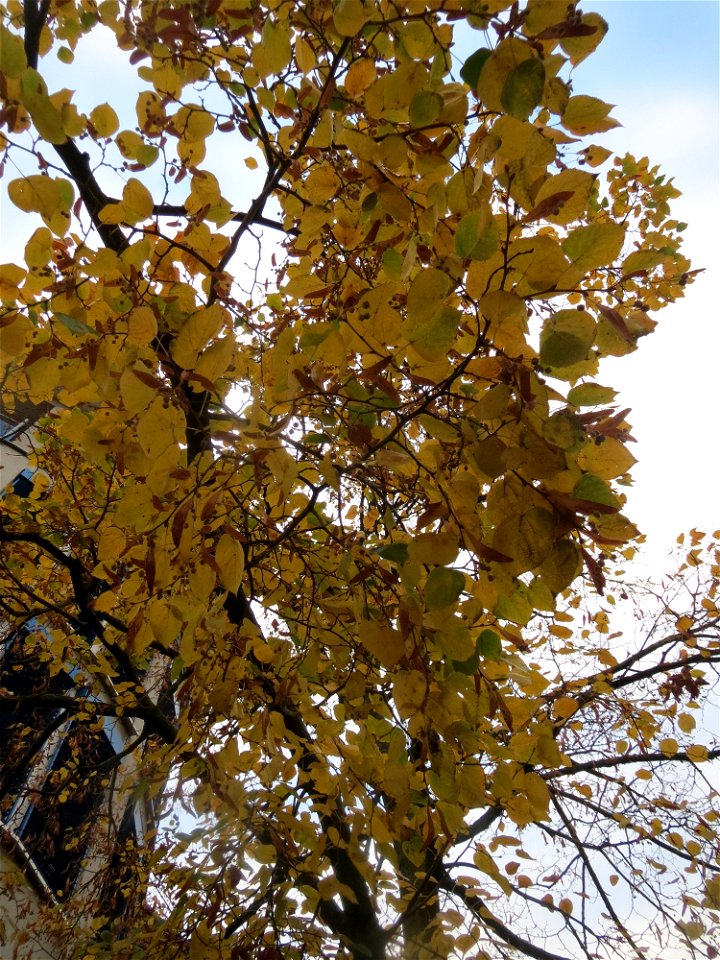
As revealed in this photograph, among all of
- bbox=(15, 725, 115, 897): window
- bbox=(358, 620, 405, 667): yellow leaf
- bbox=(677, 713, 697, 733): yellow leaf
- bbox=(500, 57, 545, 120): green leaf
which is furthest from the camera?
bbox=(15, 725, 115, 897): window

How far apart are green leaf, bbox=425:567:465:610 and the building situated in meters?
2.57

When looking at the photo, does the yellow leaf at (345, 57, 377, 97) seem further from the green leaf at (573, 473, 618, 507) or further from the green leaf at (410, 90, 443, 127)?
the green leaf at (573, 473, 618, 507)

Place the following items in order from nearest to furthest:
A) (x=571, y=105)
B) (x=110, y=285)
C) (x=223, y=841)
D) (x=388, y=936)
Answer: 1. (x=571, y=105)
2. (x=110, y=285)
3. (x=223, y=841)
4. (x=388, y=936)

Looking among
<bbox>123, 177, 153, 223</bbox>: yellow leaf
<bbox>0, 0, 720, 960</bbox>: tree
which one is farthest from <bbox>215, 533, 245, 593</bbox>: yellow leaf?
<bbox>123, 177, 153, 223</bbox>: yellow leaf

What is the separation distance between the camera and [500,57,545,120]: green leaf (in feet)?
2.88

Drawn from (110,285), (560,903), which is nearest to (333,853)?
(560,903)

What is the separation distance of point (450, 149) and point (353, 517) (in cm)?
208

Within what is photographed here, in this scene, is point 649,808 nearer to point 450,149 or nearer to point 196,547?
point 196,547

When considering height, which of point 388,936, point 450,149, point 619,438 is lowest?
point 388,936

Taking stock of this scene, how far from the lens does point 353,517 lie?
10.2ft

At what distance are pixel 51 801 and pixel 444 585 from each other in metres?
4.89

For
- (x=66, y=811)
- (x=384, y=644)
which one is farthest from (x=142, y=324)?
(x=66, y=811)

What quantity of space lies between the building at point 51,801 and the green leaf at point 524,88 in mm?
2702

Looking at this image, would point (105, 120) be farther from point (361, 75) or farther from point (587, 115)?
point (587, 115)
